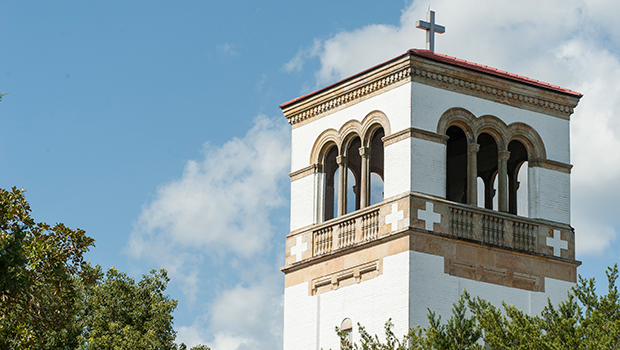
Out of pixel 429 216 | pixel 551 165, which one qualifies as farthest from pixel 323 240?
pixel 551 165

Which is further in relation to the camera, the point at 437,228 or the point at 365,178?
the point at 365,178

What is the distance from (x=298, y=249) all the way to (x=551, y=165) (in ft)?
24.4

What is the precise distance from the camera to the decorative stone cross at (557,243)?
3791 centimetres

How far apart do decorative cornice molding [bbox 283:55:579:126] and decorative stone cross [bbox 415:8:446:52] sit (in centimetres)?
254

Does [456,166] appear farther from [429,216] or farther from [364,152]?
[429,216]

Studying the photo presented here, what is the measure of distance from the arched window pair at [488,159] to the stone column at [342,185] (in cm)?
307

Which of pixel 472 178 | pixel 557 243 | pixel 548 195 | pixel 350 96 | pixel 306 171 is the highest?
pixel 350 96

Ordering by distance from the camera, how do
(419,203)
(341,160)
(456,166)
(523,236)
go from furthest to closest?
(456,166) < (341,160) < (523,236) < (419,203)

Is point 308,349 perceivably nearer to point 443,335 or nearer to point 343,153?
point 343,153

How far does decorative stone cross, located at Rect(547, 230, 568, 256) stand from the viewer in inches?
1492

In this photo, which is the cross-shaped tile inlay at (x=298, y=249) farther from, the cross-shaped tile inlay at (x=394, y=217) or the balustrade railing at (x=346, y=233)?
the cross-shaped tile inlay at (x=394, y=217)

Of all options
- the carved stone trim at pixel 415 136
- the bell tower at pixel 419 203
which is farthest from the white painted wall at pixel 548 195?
the carved stone trim at pixel 415 136

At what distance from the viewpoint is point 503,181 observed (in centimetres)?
3791

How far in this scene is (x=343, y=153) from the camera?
128ft
